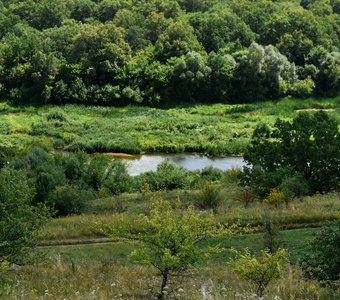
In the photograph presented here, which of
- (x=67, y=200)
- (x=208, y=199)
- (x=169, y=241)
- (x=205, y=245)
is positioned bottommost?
(x=67, y=200)

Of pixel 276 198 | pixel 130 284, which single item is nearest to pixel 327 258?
pixel 130 284

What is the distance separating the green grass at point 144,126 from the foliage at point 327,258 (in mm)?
38903

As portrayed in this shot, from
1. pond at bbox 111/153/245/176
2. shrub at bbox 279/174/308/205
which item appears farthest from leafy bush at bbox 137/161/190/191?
shrub at bbox 279/174/308/205

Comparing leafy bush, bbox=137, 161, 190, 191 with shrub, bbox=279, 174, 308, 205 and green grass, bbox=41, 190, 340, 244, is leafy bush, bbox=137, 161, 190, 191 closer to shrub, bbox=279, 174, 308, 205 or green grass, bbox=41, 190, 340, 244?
green grass, bbox=41, 190, 340, 244

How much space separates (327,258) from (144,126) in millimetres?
47077

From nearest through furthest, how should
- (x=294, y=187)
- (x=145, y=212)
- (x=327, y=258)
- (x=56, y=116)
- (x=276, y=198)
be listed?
(x=327, y=258), (x=145, y=212), (x=276, y=198), (x=294, y=187), (x=56, y=116)

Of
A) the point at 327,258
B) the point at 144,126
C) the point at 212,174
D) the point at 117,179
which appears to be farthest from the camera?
the point at 144,126

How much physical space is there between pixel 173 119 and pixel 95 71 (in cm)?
1342

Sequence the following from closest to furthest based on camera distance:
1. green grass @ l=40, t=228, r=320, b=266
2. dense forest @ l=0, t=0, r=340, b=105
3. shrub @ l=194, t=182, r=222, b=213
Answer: green grass @ l=40, t=228, r=320, b=266
shrub @ l=194, t=182, r=222, b=213
dense forest @ l=0, t=0, r=340, b=105

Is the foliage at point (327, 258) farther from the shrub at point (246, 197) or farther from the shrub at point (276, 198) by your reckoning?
the shrub at point (246, 197)

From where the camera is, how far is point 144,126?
58.5 meters

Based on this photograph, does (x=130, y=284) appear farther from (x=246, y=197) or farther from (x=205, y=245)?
(x=246, y=197)

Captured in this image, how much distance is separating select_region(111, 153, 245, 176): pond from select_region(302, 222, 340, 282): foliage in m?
35.3

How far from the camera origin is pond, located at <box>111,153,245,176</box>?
4853cm
